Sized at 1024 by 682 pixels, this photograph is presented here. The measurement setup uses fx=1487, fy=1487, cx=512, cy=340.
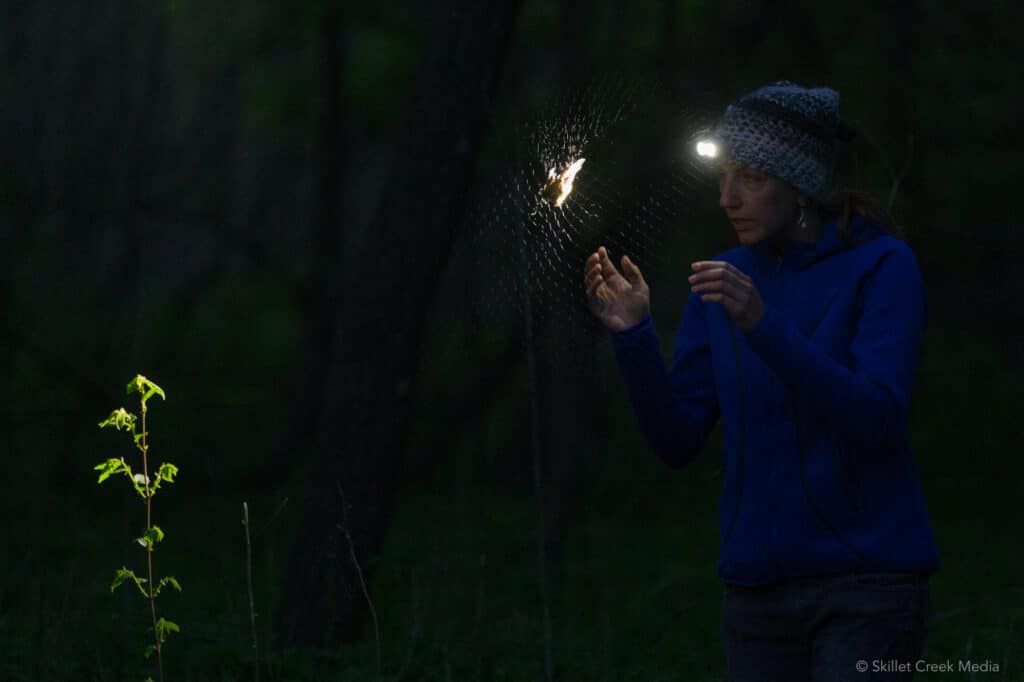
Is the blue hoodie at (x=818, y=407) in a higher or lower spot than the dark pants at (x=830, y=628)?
higher

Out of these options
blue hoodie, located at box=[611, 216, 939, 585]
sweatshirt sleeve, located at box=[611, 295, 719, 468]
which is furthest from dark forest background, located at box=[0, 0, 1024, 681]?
blue hoodie, located at box=[611, 216, 939, 585]

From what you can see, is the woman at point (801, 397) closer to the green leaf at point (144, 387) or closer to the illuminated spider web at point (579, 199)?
the illuminated spider web at point (579, 199)

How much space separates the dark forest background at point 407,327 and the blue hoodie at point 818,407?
710mm

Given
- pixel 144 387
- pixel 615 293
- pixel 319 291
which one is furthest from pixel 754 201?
pixel 319 291

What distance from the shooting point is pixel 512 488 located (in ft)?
51.4

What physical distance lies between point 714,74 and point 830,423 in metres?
7.50

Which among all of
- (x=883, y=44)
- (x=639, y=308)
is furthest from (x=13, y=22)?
(x=639, y=308)

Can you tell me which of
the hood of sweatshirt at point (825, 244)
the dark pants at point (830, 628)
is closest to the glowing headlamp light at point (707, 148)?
the hood of sweatshirt at point (825, 244)

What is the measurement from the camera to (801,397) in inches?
109

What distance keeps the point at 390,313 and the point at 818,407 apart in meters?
3.63

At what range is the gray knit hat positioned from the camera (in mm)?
3016

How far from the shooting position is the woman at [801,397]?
9.12ft

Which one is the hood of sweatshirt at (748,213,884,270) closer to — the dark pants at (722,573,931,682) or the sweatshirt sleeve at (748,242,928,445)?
the sweatshirt sleeve at (748,242,928,445)

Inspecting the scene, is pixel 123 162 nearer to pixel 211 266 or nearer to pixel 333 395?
pixel 211 266
